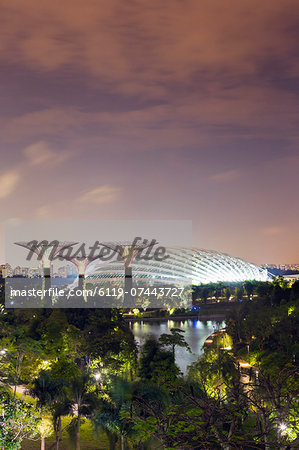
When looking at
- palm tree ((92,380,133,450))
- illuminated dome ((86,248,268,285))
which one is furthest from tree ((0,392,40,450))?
illuminated dome ((86,248,268,285))

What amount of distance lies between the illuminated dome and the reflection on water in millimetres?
39953

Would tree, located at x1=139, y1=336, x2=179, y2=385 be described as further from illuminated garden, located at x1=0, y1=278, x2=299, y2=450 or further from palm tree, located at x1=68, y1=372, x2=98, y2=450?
palm tree, located at x1=68, y1=372, x2=98, y2=450

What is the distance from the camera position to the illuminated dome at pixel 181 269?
115812 millimetres

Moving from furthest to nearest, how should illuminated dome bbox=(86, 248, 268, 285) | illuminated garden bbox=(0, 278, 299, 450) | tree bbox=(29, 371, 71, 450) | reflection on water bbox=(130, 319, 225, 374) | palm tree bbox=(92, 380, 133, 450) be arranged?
illuminated dome bbox=(86, 248, 268, 285)
reflection on water bbox=(130, 319, 225, 374)
tree bbox=(29, 371, 71, 450)
palm tree bbox=(92, 380, 133, 450)
illuminated garden bbox=(0, 278, 299, 450)

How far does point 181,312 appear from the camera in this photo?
261ft

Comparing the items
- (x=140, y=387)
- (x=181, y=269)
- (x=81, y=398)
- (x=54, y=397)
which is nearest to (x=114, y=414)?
(x=140, y=387)

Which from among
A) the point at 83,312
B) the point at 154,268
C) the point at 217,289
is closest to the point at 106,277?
the point at 154,268

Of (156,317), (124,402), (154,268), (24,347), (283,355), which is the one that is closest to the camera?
(124,402)

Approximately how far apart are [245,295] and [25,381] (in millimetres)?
83922

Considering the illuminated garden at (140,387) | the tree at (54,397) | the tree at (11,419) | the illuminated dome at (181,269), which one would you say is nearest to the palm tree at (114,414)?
the illuminated garden at (140,387)

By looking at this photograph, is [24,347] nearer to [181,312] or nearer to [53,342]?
[53,342]

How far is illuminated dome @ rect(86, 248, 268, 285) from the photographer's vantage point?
115812 mm

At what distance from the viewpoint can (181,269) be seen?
11981 cm

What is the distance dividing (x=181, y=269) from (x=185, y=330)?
198ft
